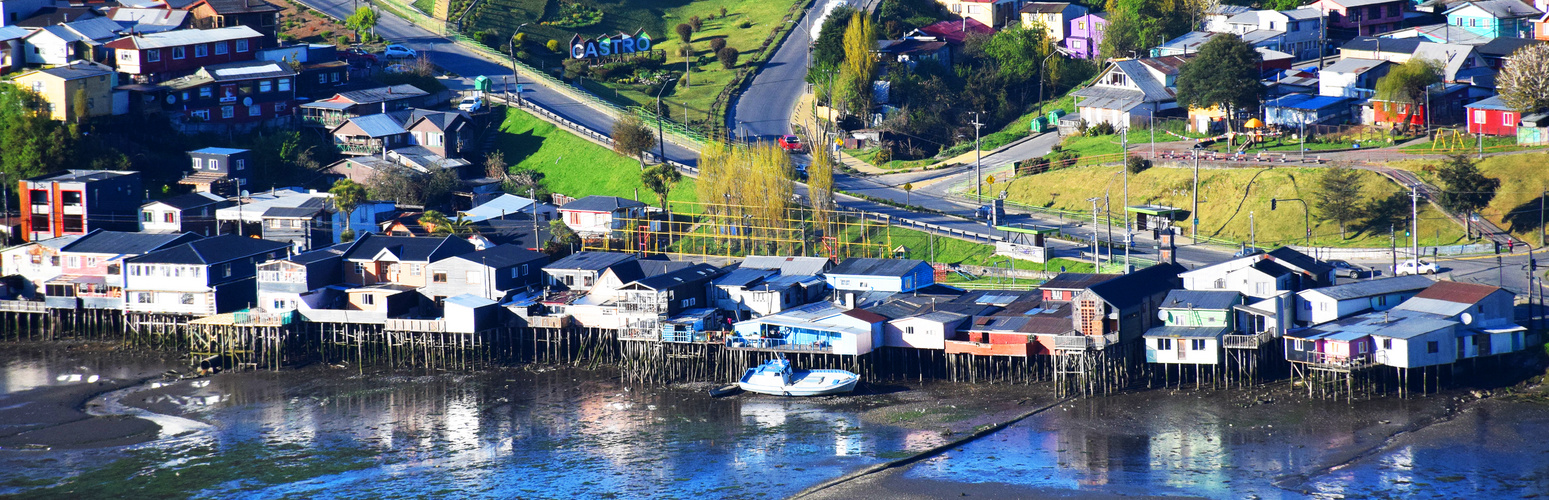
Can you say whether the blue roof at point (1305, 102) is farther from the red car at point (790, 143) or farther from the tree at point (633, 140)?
the tree at point (633, 140)

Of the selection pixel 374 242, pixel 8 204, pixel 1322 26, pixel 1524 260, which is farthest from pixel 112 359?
pixel 1322 26

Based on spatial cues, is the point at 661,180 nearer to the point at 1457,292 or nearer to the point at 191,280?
the point at 191,280

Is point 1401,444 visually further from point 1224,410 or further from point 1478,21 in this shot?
point 1478,21

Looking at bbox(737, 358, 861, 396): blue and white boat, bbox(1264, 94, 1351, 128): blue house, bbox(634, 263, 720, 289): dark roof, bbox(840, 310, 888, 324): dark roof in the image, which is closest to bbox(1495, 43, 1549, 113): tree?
bbox(1264, 94, 1351, 128): blue house

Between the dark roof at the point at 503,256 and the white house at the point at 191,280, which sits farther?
the white house at the point at 191,280

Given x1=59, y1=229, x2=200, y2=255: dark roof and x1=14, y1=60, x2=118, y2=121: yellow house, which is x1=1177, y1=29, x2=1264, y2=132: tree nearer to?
x1=59, y1=229, x2=200, y2=255: dark roof

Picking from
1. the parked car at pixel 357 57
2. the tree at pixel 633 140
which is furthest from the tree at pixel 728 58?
the parked car at pixel 357 57

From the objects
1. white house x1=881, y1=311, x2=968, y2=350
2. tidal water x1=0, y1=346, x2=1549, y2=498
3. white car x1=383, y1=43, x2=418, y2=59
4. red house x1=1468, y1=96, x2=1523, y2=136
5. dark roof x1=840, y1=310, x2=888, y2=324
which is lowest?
tidal water x1=0, y1=346, x2=1549, y2=498
